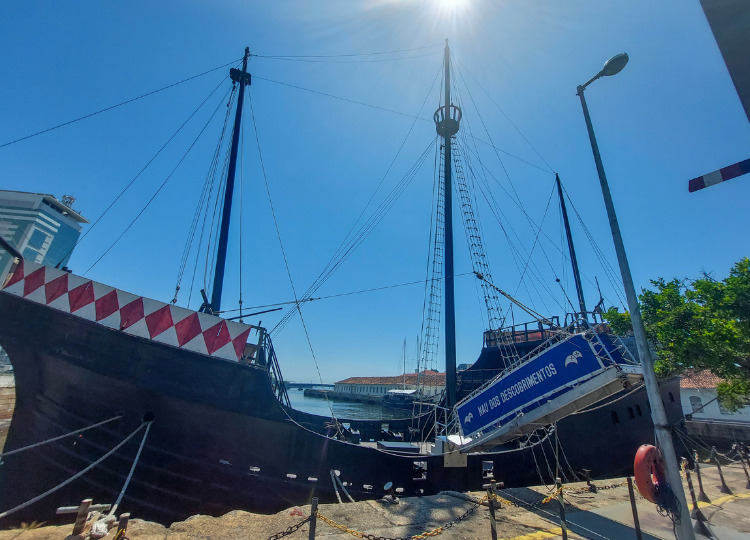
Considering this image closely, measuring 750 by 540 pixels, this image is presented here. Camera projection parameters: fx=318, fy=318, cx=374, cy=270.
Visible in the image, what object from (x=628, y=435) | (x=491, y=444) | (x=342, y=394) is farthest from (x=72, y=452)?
(x=342, y=394)

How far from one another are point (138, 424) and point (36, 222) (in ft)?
398

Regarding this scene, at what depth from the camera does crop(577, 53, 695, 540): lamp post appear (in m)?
3.80

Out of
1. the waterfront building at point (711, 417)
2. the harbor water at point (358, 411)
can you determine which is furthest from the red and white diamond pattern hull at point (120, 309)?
the harbor water at point (358, 411)

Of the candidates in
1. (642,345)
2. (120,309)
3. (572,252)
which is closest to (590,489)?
(642,345)

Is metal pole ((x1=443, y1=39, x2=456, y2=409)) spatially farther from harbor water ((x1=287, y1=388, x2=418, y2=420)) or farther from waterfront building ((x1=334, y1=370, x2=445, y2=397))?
waterfront building ((x1=334, y1=370, x2=445, y2=397))

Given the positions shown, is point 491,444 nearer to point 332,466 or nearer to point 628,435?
point 332,466

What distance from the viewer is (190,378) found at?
5980 millimetres

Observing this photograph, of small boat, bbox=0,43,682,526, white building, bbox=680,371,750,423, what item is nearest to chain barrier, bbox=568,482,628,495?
small boat, bbox=0,43,682,526

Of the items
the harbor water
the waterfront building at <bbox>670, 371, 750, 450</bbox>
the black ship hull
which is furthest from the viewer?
the harbor water

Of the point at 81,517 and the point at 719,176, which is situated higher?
the point at 719,176

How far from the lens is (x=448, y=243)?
1308cm

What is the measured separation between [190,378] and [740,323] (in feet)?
A: 52.2

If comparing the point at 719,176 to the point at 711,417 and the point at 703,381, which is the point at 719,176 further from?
the point at 711,417

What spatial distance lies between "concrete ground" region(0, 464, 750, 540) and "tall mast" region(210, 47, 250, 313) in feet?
18.5
